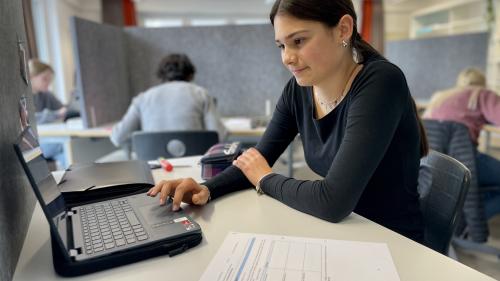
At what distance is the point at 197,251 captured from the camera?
0.59 metres

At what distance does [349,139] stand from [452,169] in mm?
320

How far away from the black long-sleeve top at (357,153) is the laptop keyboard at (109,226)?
0.21 m

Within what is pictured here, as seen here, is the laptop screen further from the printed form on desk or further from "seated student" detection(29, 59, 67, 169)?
"seated student" detection(29, 59, 67, 169)

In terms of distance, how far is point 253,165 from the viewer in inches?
35.7

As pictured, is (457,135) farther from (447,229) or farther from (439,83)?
(439,83)

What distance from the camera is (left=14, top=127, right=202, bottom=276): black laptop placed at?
1.72ft

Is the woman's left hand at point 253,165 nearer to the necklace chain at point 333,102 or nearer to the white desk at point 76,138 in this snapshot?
the necklace chain at point 333,102

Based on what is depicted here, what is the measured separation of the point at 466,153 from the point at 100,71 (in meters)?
2.01

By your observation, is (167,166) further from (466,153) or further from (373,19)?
(373,19)

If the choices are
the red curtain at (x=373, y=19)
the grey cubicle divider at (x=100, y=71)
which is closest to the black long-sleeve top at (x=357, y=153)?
the grey cubicle divider at (x=100, y=71)

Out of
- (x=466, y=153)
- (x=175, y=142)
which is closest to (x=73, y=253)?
(x=175, y=142)

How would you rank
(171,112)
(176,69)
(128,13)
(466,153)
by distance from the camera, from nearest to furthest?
(466,153), (171,112), (176,69), (128,13)

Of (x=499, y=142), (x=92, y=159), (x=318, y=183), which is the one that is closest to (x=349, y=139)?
(x=318, y=183)

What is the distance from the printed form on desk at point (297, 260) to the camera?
51cm
